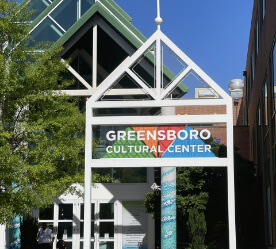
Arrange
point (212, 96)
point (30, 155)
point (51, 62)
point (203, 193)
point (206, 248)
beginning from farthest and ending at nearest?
point (203, 193) → point (206, 248) → point (51, 62) → point (30, 155) → point (212, 96)

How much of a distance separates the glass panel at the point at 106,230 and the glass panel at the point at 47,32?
7.98m

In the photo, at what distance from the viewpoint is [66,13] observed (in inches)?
914

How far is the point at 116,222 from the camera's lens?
76.6 ft

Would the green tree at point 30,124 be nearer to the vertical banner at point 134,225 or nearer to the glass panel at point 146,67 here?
the glass panel at point 146,67

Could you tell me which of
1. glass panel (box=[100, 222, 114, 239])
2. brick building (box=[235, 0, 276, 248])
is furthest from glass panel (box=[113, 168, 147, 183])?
brick building (box=[235, 0, 276, 248])

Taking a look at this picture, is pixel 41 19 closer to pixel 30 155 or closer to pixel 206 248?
pixel 30 155

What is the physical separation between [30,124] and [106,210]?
782cm

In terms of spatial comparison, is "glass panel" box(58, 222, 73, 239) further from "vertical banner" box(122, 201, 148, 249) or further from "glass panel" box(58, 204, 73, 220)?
"vertical banner" box(122, 201, 148, 249)

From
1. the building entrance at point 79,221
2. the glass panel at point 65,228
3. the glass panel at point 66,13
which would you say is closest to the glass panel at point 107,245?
the building entrance at point 79,221

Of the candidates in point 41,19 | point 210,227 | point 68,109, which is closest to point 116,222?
point 210,227

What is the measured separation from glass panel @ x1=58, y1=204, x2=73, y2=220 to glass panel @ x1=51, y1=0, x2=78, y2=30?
24.6 ft

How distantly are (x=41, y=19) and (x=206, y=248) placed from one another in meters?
10.8

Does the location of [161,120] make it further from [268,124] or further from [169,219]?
[268,124]

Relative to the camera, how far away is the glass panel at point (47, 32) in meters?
21.5
